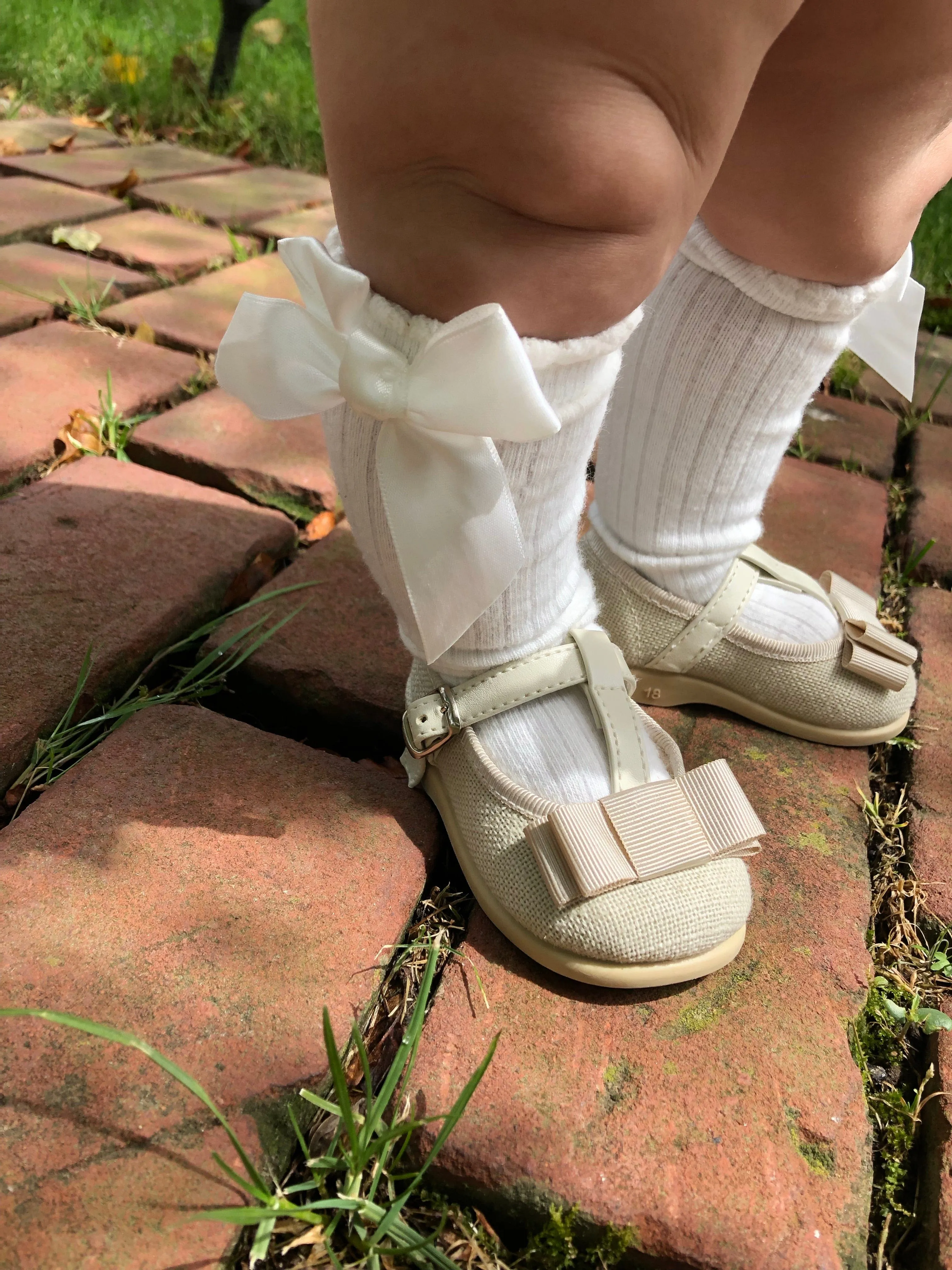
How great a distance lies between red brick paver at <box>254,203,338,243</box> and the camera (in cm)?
213

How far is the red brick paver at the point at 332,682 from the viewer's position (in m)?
1.08

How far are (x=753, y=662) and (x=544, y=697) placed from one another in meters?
0.31

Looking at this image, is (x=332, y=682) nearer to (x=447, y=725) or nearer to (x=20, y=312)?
(x=447, y=725)

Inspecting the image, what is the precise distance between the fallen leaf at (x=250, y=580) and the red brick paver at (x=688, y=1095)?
53cm

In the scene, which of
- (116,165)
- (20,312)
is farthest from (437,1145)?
(116,165)

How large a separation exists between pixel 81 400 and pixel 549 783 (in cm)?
94

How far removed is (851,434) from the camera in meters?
1.79

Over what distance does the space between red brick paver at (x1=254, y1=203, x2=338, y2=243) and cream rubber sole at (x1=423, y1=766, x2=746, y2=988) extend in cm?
166

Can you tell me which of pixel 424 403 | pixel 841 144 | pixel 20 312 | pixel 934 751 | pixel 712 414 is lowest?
pixel 934 751

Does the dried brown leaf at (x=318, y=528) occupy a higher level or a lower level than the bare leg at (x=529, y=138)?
lower

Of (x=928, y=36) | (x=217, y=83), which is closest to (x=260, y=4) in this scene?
(x=217, y=83)

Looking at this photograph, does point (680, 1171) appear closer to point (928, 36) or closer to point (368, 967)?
point (368, 967)

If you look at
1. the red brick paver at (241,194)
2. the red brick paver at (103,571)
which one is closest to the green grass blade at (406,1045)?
the red brick paver at (103,571)

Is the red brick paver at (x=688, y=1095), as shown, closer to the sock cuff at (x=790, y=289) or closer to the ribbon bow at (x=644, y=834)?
the ribbon bow at (x=644, y=834)
